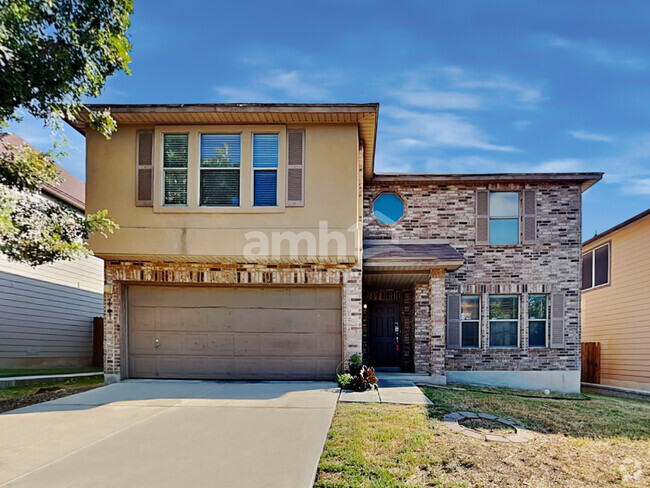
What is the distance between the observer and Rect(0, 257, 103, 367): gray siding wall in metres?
10.9

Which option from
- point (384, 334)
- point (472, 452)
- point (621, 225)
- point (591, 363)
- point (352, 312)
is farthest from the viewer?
point (591, 363)

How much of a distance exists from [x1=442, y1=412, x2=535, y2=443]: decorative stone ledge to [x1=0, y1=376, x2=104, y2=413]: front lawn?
685 cm

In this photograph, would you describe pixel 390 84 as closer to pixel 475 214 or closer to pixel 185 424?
pixel 475 214

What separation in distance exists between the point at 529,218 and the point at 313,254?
6.40m

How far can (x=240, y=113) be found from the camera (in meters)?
8.38

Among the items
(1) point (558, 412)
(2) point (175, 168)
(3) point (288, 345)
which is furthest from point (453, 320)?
(2) point (175, 168)

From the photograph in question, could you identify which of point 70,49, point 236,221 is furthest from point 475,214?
point 70,49

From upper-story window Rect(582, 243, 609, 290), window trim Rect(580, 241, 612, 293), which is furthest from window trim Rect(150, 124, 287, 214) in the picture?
upper-story window Rect(582, 243, 609, 290)

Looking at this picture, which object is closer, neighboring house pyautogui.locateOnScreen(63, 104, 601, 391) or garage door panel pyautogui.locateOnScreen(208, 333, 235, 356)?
neighboring house pyautogui.locateOnScreen(63, 104, 601, 391)

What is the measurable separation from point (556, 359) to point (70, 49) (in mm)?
12418

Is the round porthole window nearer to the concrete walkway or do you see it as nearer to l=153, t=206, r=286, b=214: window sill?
l=153, t=206, r=286, b=214: window sill

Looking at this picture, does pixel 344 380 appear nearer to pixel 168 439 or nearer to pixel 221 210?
pixel 168 439

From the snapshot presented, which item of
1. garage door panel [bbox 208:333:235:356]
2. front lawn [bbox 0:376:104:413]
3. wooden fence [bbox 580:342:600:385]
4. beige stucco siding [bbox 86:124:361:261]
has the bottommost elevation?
wooden fence [bbox 580:342:600:385]

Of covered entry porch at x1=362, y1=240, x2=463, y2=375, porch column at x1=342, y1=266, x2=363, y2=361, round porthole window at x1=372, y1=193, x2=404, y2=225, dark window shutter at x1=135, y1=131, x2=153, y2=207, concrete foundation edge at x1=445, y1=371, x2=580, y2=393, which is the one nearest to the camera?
dark window shutter at x1=135, y1=131, x2=153, y2=207
